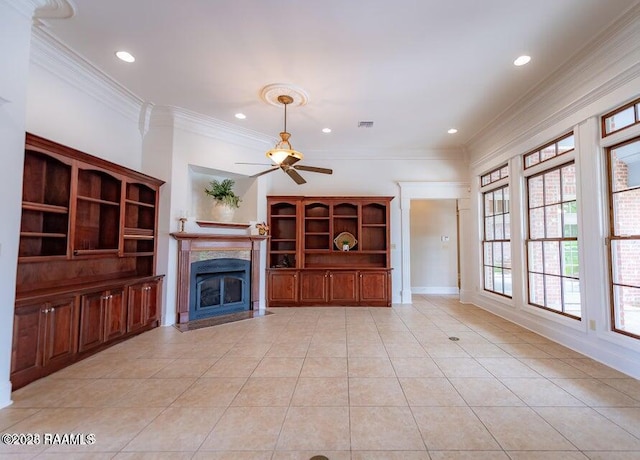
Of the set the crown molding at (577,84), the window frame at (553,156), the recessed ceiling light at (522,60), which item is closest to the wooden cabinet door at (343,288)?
the window frame at (553,156)

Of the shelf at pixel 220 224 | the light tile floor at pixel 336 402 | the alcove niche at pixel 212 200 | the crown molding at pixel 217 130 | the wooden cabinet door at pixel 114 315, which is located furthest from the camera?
the alcove niche at pixel 212 200

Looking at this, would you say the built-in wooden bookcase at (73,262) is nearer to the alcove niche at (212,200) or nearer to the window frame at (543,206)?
the alcove niche at (212,200)

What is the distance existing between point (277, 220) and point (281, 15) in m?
4.12

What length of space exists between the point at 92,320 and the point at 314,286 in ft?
12.0

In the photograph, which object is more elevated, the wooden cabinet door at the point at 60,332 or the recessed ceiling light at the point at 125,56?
the recessed ceiling light at the point at 125,56

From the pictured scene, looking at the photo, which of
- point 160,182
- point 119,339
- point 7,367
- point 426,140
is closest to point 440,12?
point 426,140

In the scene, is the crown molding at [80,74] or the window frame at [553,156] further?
the window frame at [553,156]

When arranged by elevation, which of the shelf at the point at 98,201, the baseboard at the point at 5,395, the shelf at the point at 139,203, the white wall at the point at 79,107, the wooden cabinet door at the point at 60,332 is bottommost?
the baseboard at the point at 5,395

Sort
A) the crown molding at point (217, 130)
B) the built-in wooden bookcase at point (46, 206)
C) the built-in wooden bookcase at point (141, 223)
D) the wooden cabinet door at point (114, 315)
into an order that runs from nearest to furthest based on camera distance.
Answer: the built-in wooden bookcase at point (46, 206)
the wooden cabinet door at point (114, 315)
the built-in wooden bookcase at point (141, 223)
the crown molding at point (217, 130)

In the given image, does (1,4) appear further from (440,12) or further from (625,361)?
(625,361)

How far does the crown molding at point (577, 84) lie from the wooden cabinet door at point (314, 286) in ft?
13.3

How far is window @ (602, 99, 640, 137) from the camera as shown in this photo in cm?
277

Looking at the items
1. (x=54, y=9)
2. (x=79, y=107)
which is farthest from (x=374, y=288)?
(x=54, y=9)

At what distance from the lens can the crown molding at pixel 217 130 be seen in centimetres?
471
